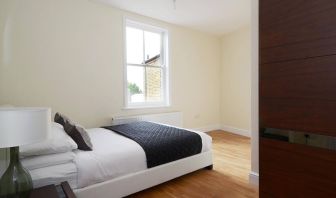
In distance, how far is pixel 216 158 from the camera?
3.13 m

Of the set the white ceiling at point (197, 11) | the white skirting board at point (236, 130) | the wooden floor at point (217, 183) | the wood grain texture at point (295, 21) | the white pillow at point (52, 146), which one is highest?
the white ceiling at point (197, 11)

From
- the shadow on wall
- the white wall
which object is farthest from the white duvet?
the white wall

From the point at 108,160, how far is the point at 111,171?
4.1 inches

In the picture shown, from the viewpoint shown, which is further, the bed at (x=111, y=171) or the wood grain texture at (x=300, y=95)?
the bed at (x=111, y=171)

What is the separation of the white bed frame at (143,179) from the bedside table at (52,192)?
0.26 metres

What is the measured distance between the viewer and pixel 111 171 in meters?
1.82

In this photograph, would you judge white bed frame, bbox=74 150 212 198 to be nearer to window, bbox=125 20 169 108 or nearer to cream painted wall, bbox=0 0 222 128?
cream painted wall, bbox=0 0 222 128

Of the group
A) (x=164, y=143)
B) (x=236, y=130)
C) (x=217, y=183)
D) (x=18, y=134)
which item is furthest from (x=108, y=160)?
(x=236, y=130)

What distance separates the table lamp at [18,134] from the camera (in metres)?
0.84

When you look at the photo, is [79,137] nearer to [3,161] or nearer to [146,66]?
[3,161]

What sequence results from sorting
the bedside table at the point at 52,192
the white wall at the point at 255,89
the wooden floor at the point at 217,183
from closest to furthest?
the bedside table at the point at 52,192 → the wooden floor at the point at 217,183 → the white wall at the point at 255,89

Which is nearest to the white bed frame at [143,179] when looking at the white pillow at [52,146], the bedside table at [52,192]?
the bedside table at [52,192]

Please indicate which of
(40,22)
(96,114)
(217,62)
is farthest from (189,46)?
(40,22)

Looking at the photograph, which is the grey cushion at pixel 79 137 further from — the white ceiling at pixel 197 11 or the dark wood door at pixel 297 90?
the white ceiling at pixel 197 11
